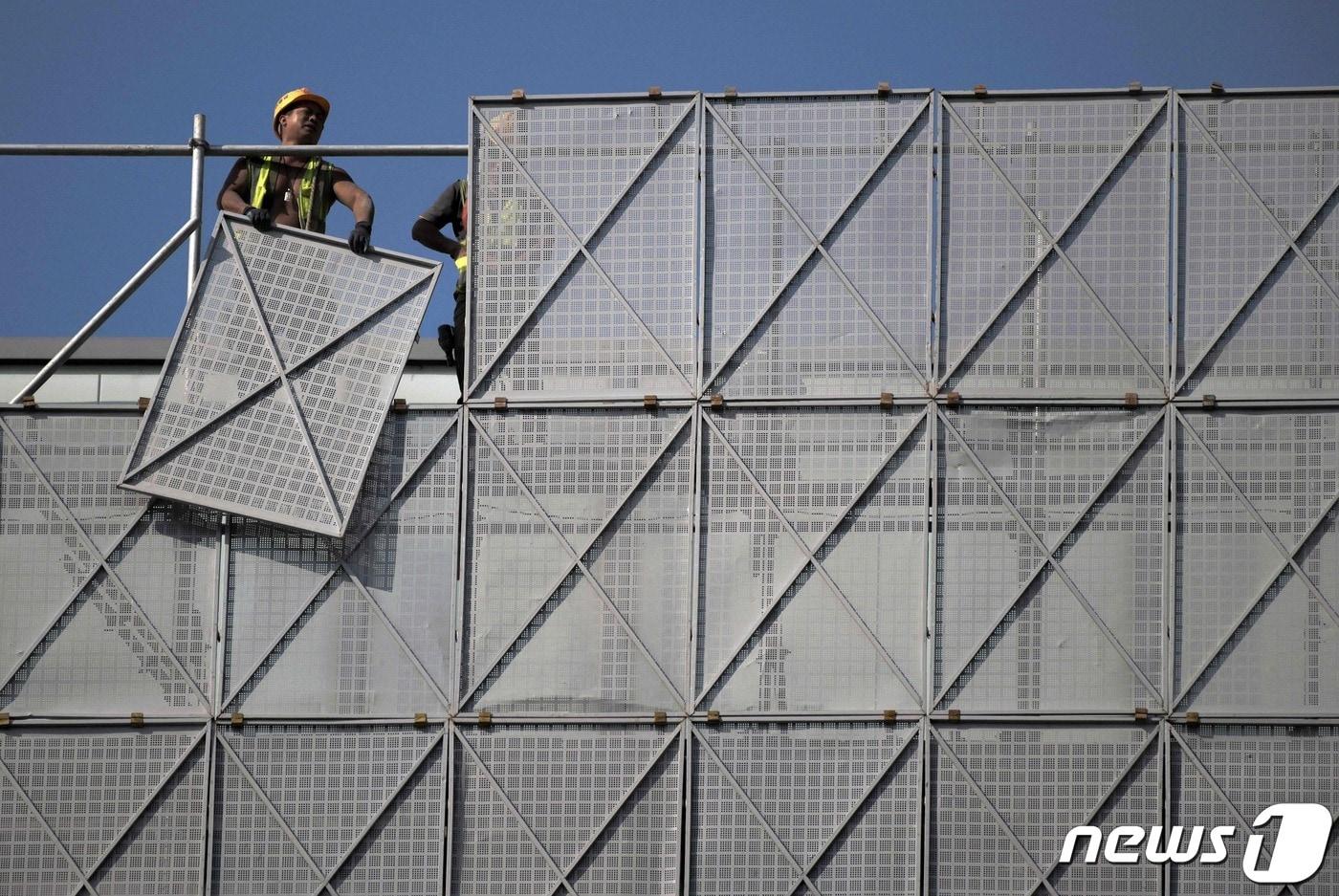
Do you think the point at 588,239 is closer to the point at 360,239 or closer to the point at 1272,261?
the point at 360,239

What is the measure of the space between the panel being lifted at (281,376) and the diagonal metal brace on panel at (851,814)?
4753 millimetres

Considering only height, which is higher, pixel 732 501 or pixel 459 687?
pixel 732 501

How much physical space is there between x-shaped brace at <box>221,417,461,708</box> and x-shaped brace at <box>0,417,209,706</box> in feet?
1.88

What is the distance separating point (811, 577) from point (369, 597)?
146 inches

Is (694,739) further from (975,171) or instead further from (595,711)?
(975,171)

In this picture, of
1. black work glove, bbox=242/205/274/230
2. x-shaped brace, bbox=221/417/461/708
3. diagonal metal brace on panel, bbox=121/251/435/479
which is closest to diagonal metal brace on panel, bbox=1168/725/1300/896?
x-shaped brace, bbox=221/417/461/708

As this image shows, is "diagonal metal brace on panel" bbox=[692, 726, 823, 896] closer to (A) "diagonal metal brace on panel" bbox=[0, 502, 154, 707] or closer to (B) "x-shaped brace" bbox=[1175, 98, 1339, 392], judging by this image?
(B) "x-shaped brace" bbox=[1175, 98, 1339, 392]

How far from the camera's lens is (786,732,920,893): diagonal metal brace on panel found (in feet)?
54.3

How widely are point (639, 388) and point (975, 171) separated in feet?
11.2

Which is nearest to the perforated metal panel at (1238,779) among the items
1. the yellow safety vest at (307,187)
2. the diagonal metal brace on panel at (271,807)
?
the diagonal metal brace on panel at (271,807)

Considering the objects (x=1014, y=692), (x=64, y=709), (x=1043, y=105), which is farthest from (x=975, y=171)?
(x=64, y=709)

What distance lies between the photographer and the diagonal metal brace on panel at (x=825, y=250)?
17156 millimetres

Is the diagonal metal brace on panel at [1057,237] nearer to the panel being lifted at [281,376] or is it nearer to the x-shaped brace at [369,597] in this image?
the x-shaped brace at [369,597]

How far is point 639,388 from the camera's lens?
17281mm
